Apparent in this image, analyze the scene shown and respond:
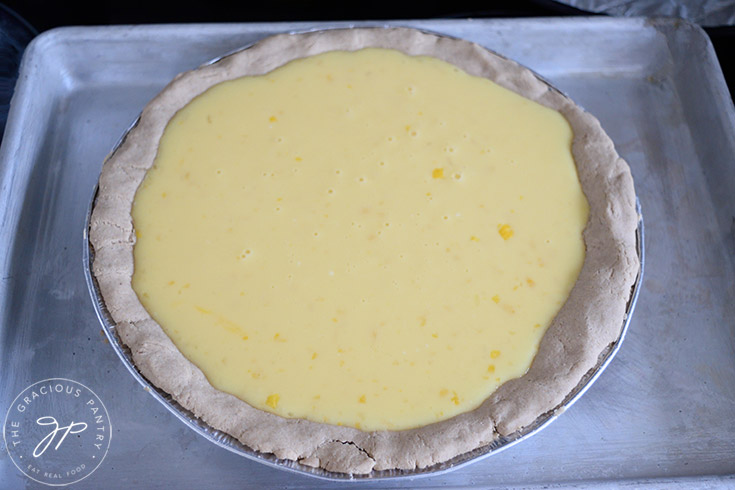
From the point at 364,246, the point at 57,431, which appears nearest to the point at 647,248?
the point at 364,246

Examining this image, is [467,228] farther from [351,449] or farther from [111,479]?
[111,479]

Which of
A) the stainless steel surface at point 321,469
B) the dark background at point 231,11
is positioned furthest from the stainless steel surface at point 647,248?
the dark background at point 231,11

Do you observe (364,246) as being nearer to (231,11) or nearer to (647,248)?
(647,248)

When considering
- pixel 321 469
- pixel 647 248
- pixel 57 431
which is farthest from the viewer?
pixel 647 248

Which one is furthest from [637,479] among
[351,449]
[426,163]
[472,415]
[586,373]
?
[426,163]

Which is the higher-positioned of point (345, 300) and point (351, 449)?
point (345, 300)

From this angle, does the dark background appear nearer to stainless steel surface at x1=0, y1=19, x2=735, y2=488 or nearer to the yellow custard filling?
stainless steel surface at x1=0, y1=19, x2=735, y2=488

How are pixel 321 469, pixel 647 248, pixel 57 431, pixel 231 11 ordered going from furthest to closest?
pixel 231 11 < pixel 647 248 < pixel 57 431 < pixel 321 469
